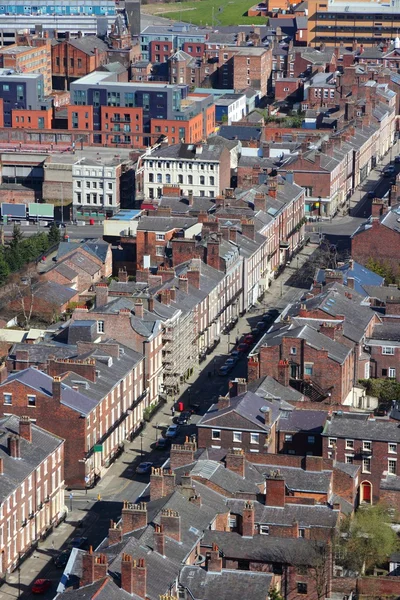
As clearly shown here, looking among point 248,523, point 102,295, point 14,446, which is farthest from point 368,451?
point 102,295

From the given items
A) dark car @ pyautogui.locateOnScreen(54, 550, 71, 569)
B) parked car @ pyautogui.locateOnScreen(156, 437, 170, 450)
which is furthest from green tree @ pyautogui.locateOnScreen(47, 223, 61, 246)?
dark car @ pyautogui.locateOnScreen(54, 550, 71, 569)

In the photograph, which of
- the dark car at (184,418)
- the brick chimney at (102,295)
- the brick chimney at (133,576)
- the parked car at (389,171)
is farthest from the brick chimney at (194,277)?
the parked car at (389,171)

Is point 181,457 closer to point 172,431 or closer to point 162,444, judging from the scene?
point 162,444

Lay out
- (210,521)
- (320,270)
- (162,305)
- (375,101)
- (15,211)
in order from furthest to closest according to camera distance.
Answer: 1. (375,101)
2. (15,211)
3. (320,270)
4. (162,305)
5. (210,521)

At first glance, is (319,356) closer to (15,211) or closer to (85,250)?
(85,250)

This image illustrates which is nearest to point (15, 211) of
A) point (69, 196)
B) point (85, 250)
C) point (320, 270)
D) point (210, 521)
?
point (69, 196)

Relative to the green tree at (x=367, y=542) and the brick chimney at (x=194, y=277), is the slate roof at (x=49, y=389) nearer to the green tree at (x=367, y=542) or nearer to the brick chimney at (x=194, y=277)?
the green tree at (x=367, y=542)
